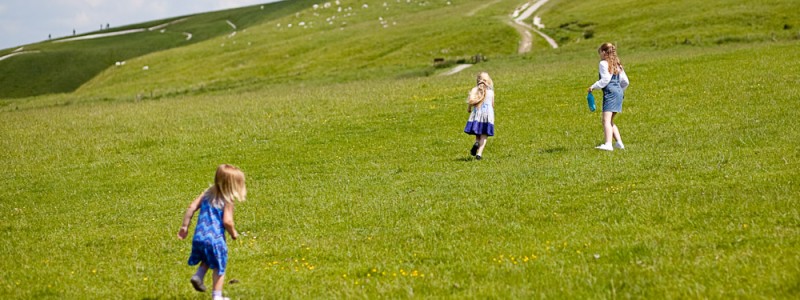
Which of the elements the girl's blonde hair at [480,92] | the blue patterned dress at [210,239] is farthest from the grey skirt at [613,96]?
the blue patterned dress at [210,239]

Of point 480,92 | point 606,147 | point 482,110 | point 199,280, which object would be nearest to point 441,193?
point 482,110

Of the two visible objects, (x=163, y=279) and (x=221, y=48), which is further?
(x=221, y=48)

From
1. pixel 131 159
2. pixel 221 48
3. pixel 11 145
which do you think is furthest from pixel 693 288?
pixel 221 48

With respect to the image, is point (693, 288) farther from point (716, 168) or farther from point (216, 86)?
Answer: point (216, 86)

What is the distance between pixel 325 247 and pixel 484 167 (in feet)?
31.4

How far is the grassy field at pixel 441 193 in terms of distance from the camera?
12.6m

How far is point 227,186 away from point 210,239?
0.80 metres

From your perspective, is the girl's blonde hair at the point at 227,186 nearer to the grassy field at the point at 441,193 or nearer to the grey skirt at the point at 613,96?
the grassy field at the point at 441,193

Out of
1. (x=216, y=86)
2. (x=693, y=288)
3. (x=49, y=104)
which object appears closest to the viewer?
(x=693, y=288)

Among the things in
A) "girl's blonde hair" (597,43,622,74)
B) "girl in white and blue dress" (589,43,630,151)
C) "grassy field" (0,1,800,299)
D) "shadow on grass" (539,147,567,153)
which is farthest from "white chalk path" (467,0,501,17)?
"girl's blonde hair" (597,43,622,74)

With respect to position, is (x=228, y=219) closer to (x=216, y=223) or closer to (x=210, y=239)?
(x=216, y=223)

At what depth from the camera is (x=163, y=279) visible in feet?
46.7

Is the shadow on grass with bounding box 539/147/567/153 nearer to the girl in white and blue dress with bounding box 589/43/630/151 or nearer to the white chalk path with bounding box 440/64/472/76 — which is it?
the girl in white and blue dress with bounding box 589/43/630/151

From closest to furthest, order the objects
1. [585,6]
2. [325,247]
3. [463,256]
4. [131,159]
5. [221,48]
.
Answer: [463,256], [325,247], [131,159], [585,6], [221,48]
